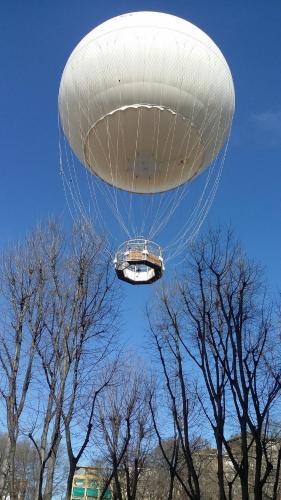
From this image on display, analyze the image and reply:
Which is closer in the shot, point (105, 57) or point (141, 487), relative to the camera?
point (105, 57)

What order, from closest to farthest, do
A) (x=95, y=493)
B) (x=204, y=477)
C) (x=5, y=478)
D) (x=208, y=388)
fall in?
(x=208, y=388), (x=5, y=478), (x=95, y=493), (x=204, y=477)

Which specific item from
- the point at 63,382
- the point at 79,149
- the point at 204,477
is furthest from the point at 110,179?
the point at 204,477

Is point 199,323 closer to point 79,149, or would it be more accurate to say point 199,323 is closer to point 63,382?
point 63,382

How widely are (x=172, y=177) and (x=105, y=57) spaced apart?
495 centimetres

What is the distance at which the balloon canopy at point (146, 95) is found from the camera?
588 inches

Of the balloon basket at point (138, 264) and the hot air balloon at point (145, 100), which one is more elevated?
the hot air balloon at point (145, 100)

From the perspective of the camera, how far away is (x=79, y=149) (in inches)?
702

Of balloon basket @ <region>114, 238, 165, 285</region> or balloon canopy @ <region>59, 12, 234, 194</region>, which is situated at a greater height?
balloon canopy @ <region>59, 12, 234, 194</region>

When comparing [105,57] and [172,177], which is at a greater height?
[105,57]

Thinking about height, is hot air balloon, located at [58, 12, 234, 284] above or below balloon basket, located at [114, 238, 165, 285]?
above

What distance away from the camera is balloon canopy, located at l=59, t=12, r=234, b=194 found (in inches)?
588

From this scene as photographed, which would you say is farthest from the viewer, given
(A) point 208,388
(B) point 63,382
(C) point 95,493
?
(C) point 95,493

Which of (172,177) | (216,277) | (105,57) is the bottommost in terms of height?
(216,277)

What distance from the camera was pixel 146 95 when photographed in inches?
592
